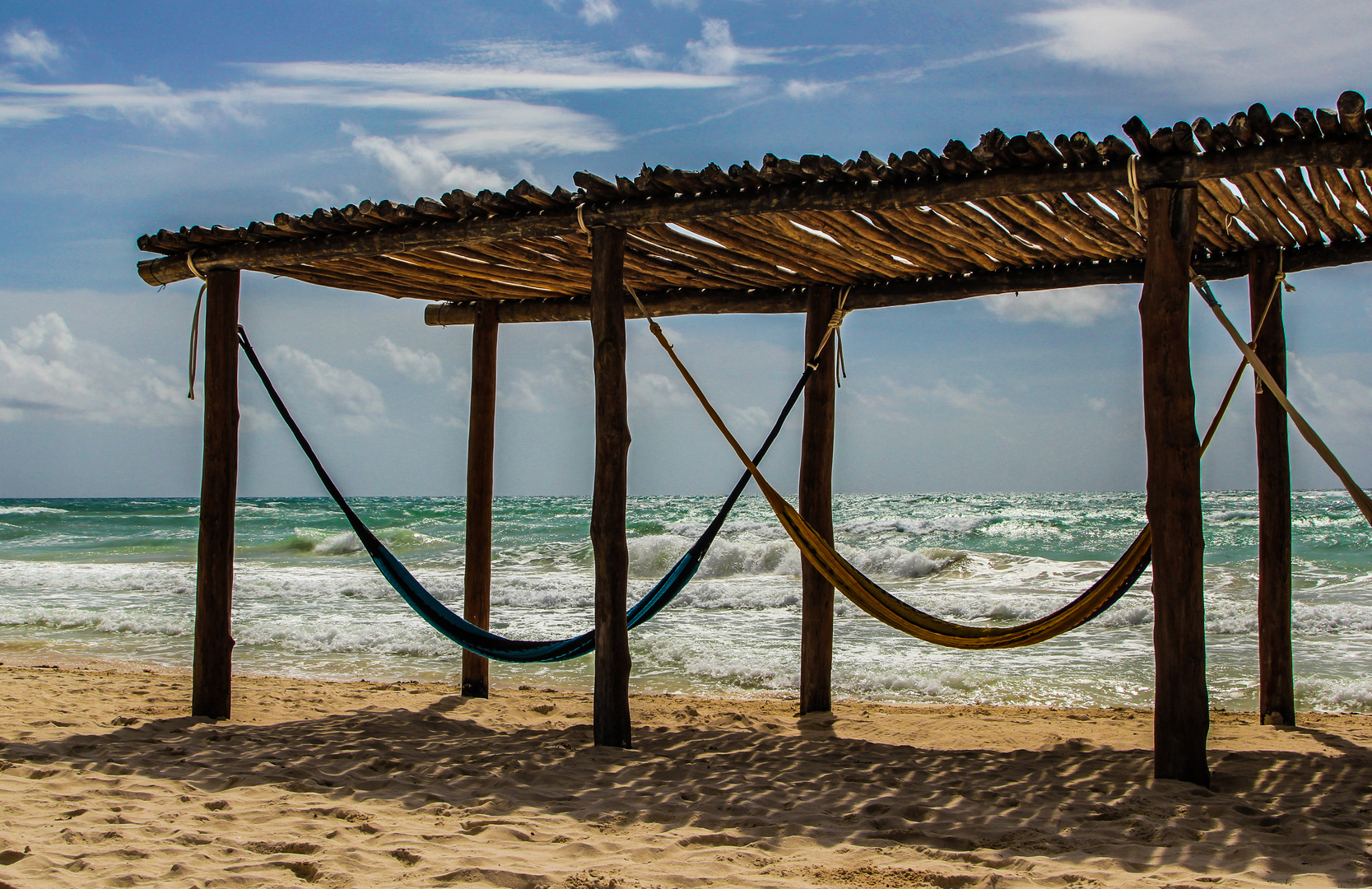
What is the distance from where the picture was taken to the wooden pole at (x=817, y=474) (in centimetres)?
393

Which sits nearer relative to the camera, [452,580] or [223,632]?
[223,632]

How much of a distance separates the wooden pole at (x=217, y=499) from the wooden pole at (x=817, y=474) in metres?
2.16

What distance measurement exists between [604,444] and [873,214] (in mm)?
1103

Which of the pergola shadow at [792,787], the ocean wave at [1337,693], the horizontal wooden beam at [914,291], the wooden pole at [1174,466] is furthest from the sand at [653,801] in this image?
the horizontal wooden beam at [914,291]

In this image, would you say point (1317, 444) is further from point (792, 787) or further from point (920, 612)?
point (792, 787)

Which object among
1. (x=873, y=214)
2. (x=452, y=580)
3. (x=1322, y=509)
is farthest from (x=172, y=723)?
(x=1322, y=509)

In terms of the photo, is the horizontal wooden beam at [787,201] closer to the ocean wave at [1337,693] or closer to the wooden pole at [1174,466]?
the wooden pole at [1174,466]

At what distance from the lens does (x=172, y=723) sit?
3586mm

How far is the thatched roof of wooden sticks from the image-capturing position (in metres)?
2.54

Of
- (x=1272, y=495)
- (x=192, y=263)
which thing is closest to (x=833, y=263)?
(x=1272, y=495)

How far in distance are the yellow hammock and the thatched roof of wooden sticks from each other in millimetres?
355

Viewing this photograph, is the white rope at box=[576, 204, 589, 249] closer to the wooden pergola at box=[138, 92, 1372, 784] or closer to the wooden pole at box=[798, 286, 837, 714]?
the wooden pergola at box=[138, 92, 1372, 784]

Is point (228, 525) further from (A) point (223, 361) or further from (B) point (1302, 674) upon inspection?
(B) point (1302, 674)

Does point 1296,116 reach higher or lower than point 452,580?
higher
